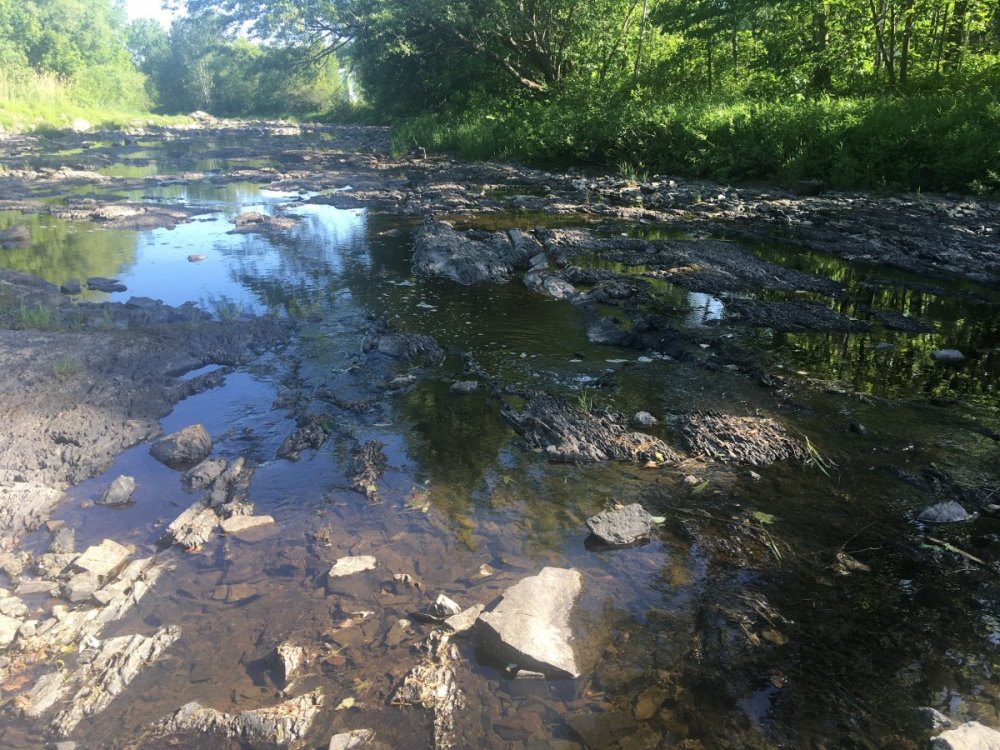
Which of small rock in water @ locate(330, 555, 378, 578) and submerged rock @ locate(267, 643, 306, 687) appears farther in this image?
small rock in water @ locate(330, 555, 378, 578)

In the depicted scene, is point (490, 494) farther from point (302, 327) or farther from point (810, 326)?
point (810, 326)

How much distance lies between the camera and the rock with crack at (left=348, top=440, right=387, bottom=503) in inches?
160

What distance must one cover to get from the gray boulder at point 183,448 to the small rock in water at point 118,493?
341mm

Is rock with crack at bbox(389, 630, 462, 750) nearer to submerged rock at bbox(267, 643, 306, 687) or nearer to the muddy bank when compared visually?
submerged rock at bbox(267, 643, 306, 687)

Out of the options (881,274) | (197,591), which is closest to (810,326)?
(881,274)

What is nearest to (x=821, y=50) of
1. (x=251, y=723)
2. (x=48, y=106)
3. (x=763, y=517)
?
(x=763, y=517)

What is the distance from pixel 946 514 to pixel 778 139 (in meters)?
13.9

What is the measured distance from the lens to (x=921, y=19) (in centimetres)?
1847

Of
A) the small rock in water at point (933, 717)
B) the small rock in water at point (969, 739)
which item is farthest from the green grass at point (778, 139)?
Result: the small rock in water at point (969, 739)

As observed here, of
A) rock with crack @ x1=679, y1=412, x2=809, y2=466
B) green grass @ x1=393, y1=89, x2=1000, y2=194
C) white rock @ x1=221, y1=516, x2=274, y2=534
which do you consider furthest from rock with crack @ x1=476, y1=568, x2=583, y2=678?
green grass @ x1=393, y1=89, x2=1000, y2=194

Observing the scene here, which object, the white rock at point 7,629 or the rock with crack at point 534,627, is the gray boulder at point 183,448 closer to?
the white rock at point 7,629

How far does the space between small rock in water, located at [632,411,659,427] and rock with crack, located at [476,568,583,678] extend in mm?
1914

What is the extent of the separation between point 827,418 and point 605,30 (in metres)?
21.4

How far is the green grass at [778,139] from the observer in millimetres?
13258
